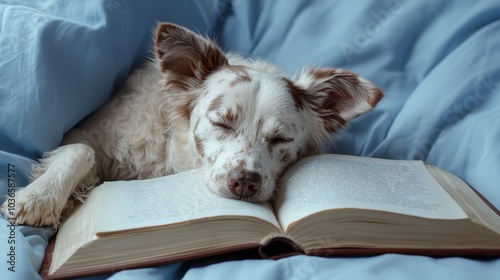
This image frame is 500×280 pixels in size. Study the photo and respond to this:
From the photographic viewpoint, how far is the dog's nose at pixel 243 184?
1476 millimetres

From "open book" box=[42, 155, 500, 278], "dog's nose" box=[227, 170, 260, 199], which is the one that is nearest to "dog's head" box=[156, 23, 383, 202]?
"dog's nose" box=[227, 170, 260, 199]

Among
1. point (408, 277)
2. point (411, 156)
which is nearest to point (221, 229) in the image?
point (408, 277)

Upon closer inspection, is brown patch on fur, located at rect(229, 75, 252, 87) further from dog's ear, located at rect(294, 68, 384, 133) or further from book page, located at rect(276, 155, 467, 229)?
book page, located at rect(276, 155, 467, 229)

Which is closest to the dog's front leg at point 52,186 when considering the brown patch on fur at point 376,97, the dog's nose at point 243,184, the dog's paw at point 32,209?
the dog's paw at point 32,209

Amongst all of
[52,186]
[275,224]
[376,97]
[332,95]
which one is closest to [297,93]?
[332,95]

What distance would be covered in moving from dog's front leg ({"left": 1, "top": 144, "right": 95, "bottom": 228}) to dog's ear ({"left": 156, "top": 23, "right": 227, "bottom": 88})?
1.28 ft

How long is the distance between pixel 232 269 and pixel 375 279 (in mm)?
325

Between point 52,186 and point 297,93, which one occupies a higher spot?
point 297,93

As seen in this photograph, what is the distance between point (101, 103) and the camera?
189 cm

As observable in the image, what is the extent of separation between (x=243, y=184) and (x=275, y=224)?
0.60 feet

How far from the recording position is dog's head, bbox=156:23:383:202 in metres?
1.55

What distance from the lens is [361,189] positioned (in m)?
1.44

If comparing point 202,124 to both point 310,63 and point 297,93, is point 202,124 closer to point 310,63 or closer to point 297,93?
point 297,93

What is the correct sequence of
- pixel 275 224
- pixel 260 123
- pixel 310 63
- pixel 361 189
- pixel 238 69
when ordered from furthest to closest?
pixel 310 63 < pixel 238 69 < pixel 260 123 < pixel 361 189 < pixel 275 224
